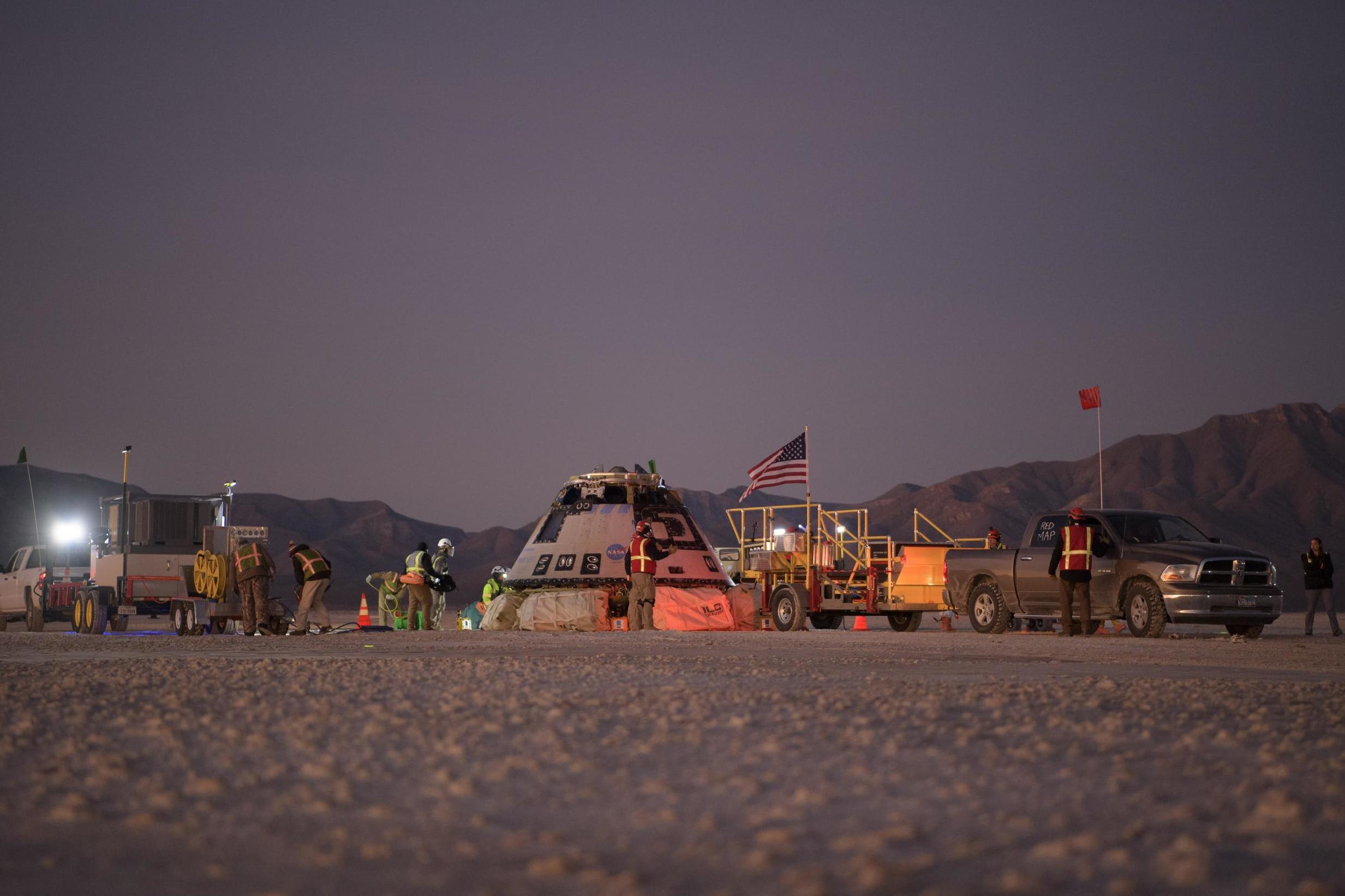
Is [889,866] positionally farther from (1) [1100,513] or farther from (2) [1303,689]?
(1) [1100,513]

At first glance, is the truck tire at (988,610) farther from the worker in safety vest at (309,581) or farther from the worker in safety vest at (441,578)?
the worker in safety vest at (309,581)

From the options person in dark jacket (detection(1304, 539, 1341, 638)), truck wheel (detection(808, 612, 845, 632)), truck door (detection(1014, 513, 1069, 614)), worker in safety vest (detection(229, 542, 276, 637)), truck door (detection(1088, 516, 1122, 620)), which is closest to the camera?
truck door (detection(1088, 516, 1122, 620))

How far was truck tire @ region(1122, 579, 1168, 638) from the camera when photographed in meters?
18.6

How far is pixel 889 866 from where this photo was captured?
3562 millimetres

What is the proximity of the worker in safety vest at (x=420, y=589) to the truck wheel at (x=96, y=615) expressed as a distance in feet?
17.8

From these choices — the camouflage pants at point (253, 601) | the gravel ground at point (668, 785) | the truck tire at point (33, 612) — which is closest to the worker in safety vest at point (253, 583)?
the camouflage pants at point (253, 601)

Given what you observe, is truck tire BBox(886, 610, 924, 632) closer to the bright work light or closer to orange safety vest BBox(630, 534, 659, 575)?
orange safety vest BBox(630, 534, 659, 575)

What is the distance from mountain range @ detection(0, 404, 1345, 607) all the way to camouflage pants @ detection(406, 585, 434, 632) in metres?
82.6

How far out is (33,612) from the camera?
86.3ft

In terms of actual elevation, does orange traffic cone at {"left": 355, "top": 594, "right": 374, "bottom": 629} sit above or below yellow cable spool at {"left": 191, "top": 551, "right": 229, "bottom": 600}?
below

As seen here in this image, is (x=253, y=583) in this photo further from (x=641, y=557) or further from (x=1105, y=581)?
(x=1105, y=581)

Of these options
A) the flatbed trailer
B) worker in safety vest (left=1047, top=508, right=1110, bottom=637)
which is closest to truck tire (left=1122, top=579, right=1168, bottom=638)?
worker in safety vest (left=1047, top=508, right=1110, bottom=637)

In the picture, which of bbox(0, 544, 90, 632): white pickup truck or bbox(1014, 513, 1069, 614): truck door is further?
bbox(0, 544, 90, 632): white pickup truck

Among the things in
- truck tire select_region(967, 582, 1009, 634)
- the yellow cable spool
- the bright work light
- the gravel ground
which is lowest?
the gravel ground
